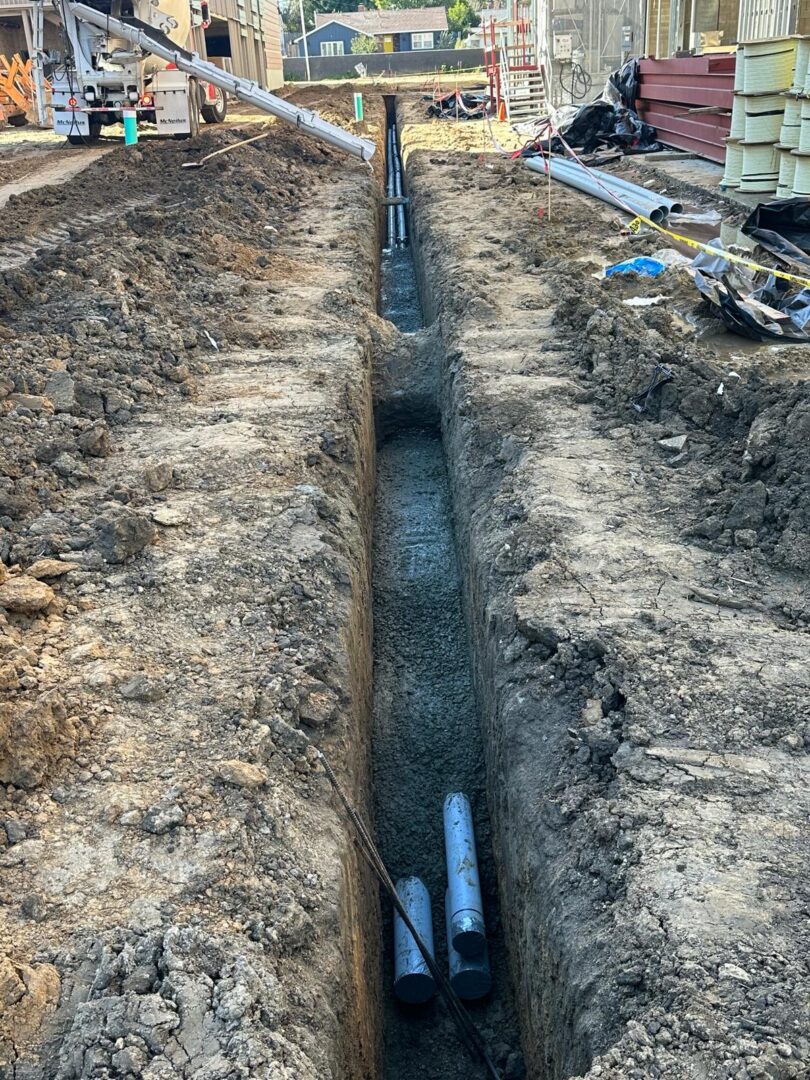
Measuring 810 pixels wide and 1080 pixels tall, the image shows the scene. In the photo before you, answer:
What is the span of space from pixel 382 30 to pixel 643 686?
72452 mm

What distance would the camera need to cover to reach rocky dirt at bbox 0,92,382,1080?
2.90 meters

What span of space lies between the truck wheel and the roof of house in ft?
153

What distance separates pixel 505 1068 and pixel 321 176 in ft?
52.2

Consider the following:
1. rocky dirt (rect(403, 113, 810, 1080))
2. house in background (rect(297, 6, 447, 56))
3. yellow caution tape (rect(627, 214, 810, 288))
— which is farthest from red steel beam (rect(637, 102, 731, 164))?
house in background (rect(297, 6, 447, 56))

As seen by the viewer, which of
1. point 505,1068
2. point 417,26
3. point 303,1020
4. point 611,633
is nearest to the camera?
point 303,1020

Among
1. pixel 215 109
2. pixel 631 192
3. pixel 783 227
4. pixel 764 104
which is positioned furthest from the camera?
pixel 215 109

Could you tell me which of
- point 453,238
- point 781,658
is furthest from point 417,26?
point 781,658

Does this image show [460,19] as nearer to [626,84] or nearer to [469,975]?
[626,84]

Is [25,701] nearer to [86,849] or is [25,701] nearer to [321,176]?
[86,849]

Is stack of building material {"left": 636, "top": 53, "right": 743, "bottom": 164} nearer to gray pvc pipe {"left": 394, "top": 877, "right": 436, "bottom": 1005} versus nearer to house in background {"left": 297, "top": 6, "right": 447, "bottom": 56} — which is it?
gray pvc pipe {"left": 394, "top": 877, "right": 436, "bottom": 1005}

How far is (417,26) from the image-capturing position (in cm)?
6700

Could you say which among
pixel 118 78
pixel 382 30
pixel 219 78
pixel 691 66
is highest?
pixel 382 30

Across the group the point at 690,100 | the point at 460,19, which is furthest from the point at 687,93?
the point at 460,19

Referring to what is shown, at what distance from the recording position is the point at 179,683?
168 inches
